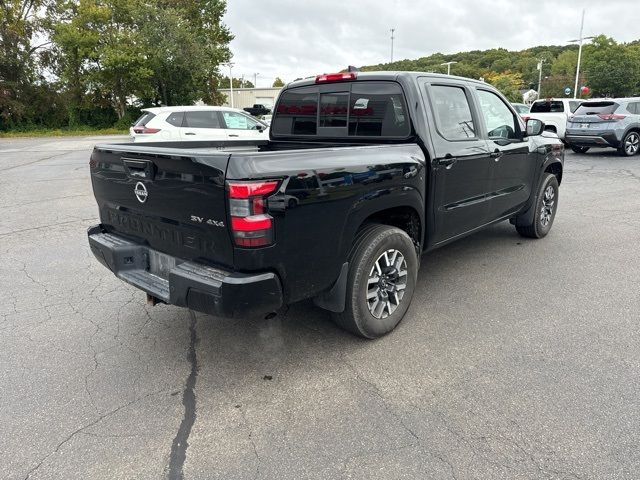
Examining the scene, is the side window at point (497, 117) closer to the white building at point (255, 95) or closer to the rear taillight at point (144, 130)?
the rear taillight at point (144, 130)

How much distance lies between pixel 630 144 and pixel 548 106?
3.82 m

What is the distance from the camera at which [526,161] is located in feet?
16.9

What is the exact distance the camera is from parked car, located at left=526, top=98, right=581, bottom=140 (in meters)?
16.2

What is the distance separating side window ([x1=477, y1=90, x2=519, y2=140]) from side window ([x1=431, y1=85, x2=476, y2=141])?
0.32 meters

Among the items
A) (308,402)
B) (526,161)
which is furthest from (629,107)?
(308,402)

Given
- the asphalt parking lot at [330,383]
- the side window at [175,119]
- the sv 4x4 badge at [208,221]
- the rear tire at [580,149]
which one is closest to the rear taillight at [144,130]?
the side window at [175,119]

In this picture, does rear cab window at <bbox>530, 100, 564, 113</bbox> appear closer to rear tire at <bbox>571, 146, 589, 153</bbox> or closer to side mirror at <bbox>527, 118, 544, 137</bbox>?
rear tire at <bbox>571, 146, 589, 153</bbox>

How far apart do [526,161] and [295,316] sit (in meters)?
3.21

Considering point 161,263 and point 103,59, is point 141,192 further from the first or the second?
point 103,59

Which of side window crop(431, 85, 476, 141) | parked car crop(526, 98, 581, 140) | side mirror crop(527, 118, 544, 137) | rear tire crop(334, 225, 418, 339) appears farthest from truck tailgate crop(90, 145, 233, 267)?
parked car crop(526, 98, 581, 140)

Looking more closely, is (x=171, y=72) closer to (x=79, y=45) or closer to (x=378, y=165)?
(x=79, y=45)

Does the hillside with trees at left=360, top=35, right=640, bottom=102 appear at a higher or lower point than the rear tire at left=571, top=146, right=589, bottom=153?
higher

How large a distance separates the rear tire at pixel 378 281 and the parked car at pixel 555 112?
14.7 meters

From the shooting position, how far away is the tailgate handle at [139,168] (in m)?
2.83
